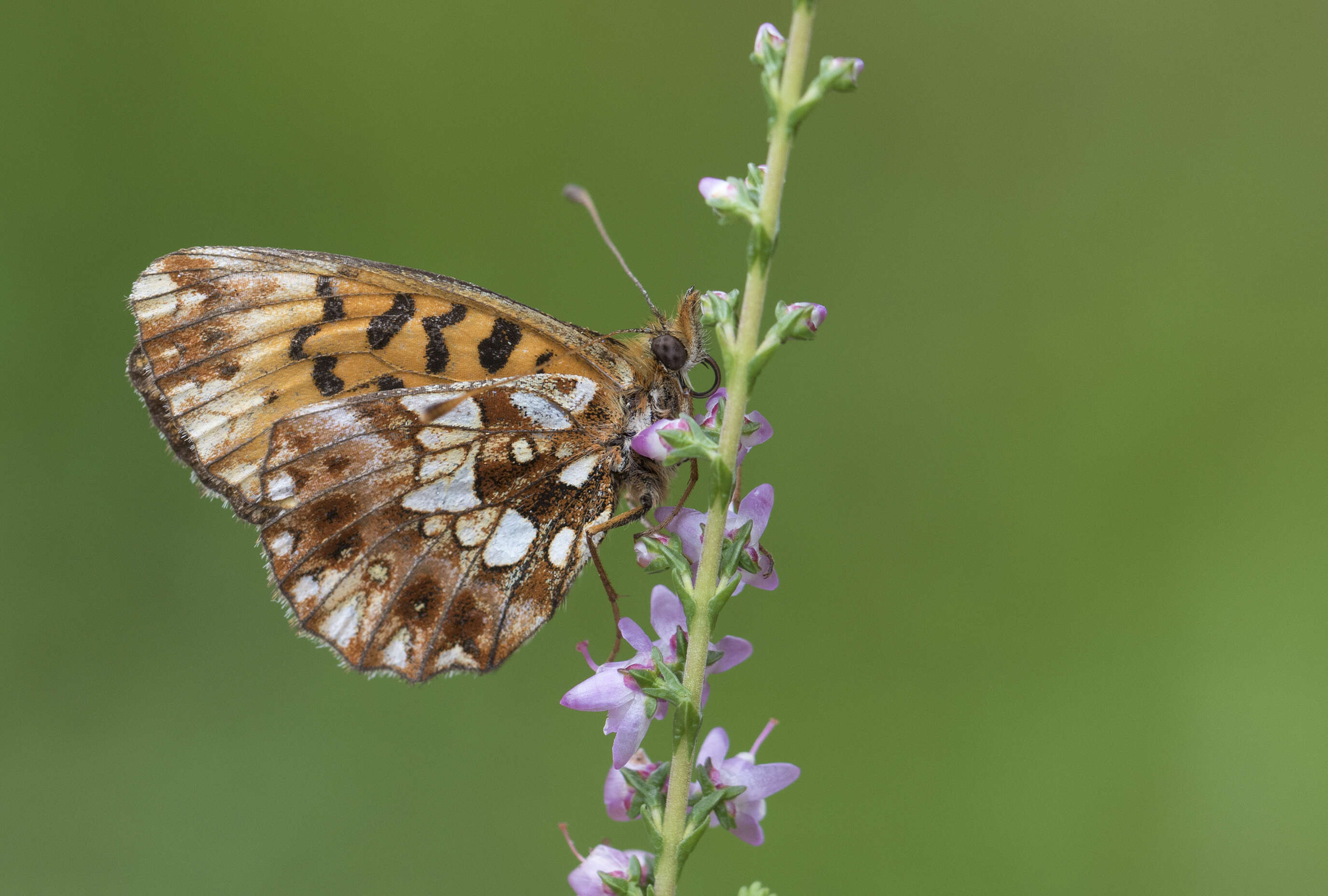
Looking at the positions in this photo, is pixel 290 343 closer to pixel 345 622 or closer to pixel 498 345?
pixel 498 345

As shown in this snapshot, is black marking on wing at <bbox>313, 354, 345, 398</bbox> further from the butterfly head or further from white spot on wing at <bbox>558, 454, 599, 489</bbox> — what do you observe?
the butterfly head

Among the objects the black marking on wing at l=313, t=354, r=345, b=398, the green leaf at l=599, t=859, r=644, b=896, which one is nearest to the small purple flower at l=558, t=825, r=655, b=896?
the green leaf at l=599, t=859, r=644, b=896

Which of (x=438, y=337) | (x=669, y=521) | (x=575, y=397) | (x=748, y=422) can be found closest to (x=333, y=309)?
(x=438, y=337)

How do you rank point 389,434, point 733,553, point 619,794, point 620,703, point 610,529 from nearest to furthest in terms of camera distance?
point 733,553 → point 620,703 → point 619,794 → point 610,529 → point 389,434

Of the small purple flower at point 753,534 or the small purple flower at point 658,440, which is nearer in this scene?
the small purple flower at point 658,440

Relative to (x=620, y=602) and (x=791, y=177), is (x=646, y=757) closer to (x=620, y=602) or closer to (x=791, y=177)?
(x=620, y=602)

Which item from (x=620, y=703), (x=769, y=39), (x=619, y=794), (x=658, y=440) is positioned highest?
(x=769, y=39)

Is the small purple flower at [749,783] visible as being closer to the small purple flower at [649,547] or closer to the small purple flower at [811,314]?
the small purple flower at [649,547]

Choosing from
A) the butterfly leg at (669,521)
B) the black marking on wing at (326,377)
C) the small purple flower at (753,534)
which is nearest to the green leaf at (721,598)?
the small purple flower at (753,534)
